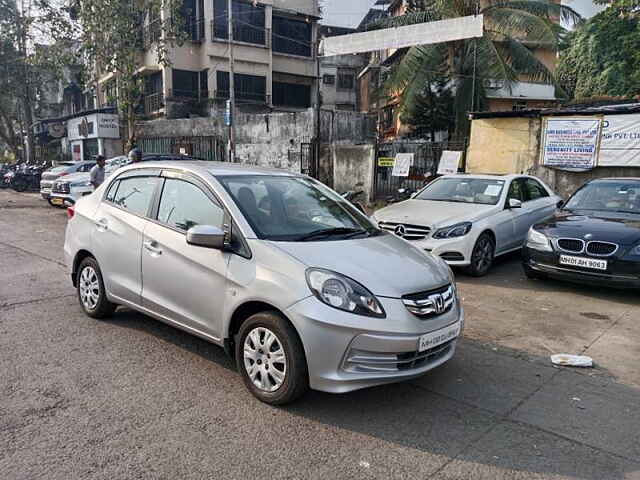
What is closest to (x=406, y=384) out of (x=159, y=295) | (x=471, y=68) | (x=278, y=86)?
(x=159, y=295)

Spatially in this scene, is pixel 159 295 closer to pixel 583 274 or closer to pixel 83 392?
pixel 83 392

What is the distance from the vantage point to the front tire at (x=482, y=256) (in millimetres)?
7699

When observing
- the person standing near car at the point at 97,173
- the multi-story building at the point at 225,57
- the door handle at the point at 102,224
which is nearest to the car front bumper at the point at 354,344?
the door handle at the point at 102,224

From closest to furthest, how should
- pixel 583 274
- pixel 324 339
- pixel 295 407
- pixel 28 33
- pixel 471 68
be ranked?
pixel 324 339
pixel 295 407
pixel 583 274
pixel 471 68
pixel 28 33

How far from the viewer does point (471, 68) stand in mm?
18094

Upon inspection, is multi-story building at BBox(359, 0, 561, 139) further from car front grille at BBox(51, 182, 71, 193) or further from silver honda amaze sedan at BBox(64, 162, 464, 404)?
silver honda amaze sedan at BBox(64, 162, 464, 404)

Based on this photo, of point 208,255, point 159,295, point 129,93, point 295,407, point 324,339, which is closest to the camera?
point 324,339

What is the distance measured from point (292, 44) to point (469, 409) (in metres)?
32.2

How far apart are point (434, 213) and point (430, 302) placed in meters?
4.46

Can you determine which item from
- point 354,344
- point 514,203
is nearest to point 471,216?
point 514,203

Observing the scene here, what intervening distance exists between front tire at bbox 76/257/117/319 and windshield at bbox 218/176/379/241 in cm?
190

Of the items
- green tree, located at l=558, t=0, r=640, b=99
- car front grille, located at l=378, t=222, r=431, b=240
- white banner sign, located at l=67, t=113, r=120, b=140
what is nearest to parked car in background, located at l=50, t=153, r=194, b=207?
car front grille, located at l=378, t=222, r=431, b=240

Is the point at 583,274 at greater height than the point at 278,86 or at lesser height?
lesser

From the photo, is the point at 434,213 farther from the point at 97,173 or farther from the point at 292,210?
the point at 97,173
